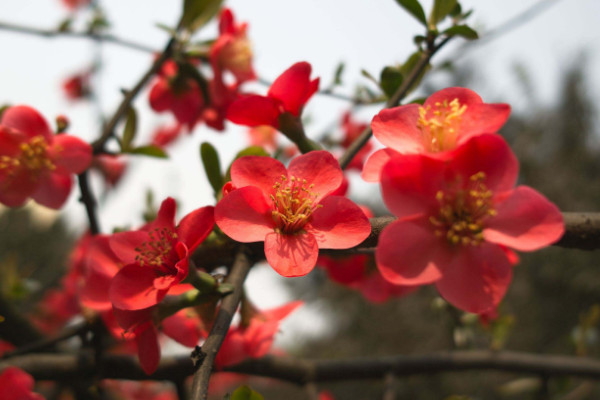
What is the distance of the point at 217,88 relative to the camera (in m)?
0.96

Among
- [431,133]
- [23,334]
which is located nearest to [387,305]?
[23,334]

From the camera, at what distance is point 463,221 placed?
45cm

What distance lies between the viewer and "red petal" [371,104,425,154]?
1.52ft

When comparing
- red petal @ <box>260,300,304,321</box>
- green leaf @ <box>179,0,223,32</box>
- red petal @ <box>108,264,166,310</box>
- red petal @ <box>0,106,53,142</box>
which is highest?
green leaf @ <box>179,0,223,32</box>

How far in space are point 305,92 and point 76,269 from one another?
1008 mm

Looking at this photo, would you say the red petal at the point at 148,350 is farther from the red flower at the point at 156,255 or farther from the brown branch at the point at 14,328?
the brown branch at the point at 14,328

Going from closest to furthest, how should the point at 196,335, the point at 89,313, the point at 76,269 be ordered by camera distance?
1. the point at 196,335
2. the point at 89,313
3. the point at 76,269

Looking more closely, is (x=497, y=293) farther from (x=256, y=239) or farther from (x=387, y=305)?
(x=387, y=305)

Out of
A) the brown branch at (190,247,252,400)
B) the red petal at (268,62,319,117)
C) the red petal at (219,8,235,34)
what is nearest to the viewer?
the brown branch at (190,247,252,400)

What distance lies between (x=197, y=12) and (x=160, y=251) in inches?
21.7

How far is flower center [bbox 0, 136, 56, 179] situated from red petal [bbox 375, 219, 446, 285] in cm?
62

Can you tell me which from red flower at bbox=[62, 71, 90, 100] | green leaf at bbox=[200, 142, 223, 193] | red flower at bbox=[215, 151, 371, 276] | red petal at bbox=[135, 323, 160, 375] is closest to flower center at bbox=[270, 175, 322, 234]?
red flower at bbox=[215, 151, 371, 276]

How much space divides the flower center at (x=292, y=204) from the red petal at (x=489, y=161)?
0.54 ft

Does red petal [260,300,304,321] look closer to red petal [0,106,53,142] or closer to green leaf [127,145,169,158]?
green leaf [127,145,169,158]
